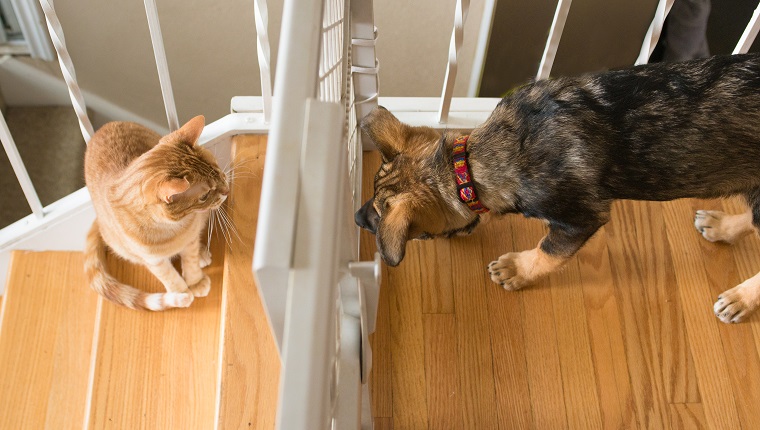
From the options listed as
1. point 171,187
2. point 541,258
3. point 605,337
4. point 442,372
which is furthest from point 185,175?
point 605,337

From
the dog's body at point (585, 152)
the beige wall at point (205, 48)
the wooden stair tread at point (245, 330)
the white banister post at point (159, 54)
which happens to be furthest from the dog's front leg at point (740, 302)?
the beige wall at point (205, 48)

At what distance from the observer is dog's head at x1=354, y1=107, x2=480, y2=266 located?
4.98ft

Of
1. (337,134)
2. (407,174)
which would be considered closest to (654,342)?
(407,174)

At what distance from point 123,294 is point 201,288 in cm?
22

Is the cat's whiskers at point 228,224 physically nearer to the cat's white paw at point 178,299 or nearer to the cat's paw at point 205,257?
the cat's paw at point 205,257

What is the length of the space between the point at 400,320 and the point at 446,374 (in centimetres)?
20

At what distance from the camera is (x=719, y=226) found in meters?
1.92

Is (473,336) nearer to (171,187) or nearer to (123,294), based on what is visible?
(171,187)

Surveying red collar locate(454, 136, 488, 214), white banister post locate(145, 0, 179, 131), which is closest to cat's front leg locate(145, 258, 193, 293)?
white banister post locate(145, 0, 179, 131)

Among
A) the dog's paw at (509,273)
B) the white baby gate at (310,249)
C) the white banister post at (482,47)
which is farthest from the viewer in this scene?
the white banister post at (482,47)

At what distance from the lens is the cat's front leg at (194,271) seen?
1.88m

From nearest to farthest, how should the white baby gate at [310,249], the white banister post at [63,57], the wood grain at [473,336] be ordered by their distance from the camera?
the white baby gate at [310,249], the white banister post at [63,57], the wood grain at [473,336]

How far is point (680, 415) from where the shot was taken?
5.61ft

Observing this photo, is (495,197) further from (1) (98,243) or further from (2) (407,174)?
(1) (98,243)
